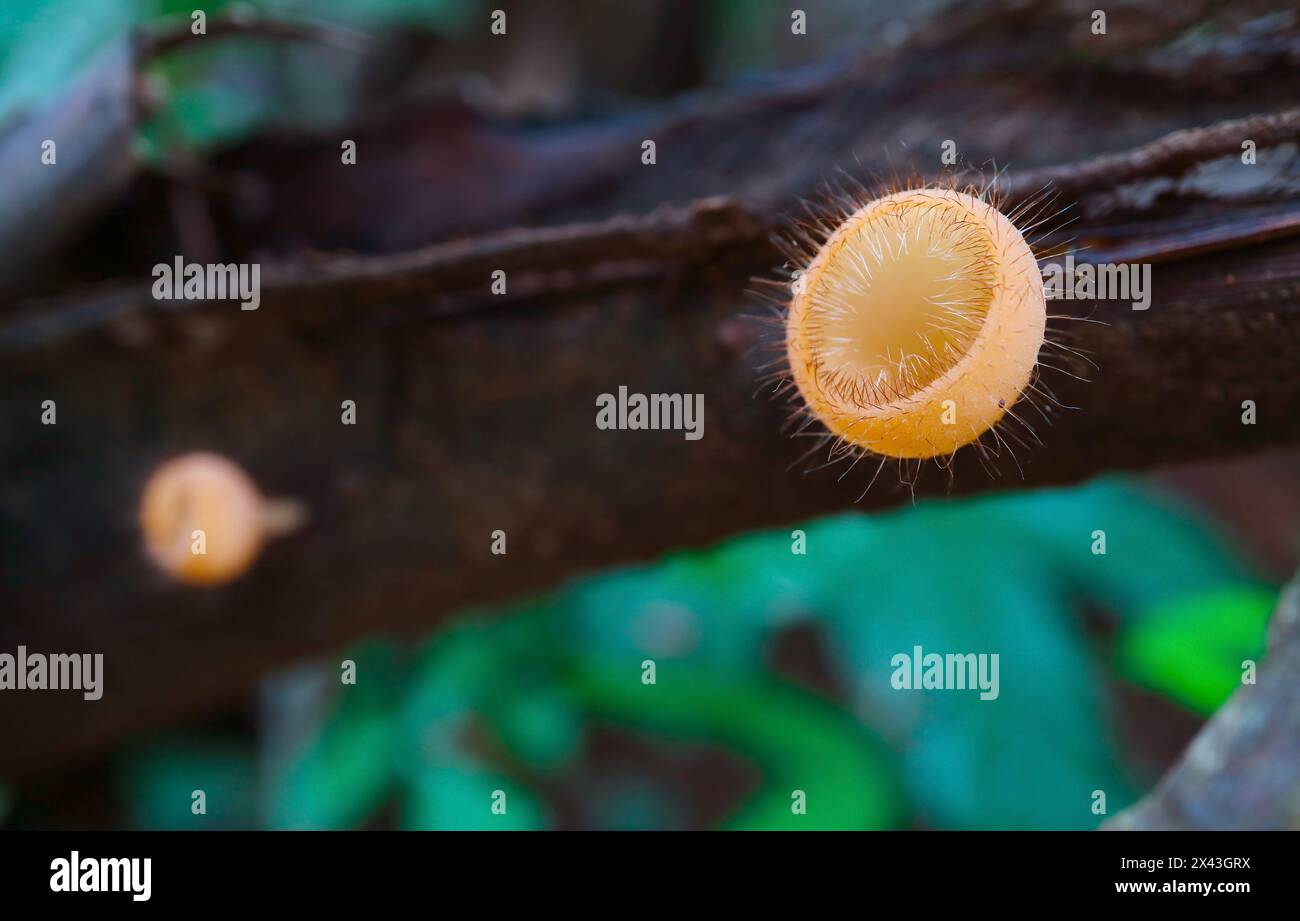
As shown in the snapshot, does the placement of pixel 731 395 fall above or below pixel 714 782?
above

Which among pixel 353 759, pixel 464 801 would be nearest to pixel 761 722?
pixel 464 801

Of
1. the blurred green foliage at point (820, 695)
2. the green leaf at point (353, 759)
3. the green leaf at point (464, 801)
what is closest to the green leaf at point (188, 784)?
the blurred green foliage at point (820, 695)

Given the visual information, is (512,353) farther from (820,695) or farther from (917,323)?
(820,695)

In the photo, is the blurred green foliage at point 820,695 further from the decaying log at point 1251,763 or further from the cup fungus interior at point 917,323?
the cup fungus interior at point 917,323

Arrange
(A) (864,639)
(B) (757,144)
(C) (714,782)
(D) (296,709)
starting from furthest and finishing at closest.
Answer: (C) (714,782)
(D) (296,709)
(A) (864,639)
(B) (757,144)

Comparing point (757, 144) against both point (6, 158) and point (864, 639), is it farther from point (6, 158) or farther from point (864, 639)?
point (6, 158)

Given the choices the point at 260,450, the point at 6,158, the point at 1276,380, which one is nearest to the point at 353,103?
the point at 6,158

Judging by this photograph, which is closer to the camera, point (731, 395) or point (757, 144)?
point (731, 395)

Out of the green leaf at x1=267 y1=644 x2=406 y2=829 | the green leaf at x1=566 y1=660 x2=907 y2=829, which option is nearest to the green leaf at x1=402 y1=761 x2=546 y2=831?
the green leaf at x1=267 y1=644 x2=406 y2=829
